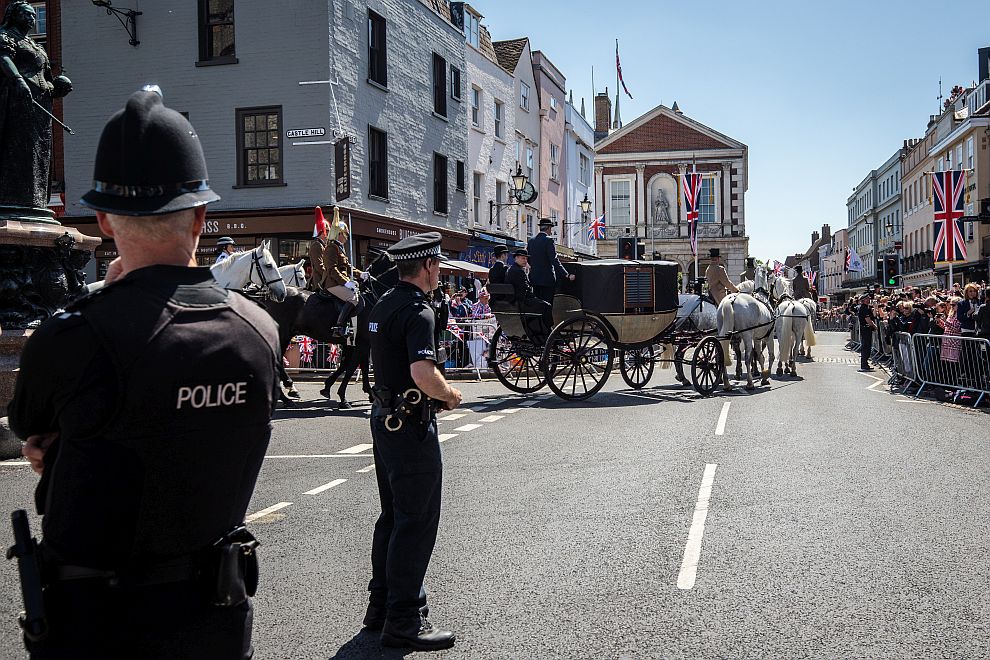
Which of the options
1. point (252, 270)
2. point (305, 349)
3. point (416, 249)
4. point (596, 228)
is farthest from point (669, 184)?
point (416, 249)

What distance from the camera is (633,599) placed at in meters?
4.93

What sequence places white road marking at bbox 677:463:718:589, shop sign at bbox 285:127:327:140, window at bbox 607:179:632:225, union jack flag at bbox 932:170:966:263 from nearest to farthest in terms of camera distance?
white road marking at bbox 677:463:718:589 < shop sign at bbox 285:127:327:140 < union jack flag at bbox 932:170:966:263 < window at bbox 607:179:632:225

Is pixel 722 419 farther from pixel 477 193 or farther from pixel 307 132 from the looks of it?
pixel 477 193

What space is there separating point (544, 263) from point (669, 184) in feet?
199

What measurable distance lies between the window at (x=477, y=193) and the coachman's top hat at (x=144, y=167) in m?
32.9

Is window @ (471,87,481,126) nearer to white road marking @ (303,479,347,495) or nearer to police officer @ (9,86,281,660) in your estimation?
white road marking @ (303,479,347,495)

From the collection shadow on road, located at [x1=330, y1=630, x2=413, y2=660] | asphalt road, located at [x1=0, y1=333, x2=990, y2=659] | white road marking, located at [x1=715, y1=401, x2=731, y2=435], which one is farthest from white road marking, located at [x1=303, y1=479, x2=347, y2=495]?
white road marking, located at [x1=715, y1=401, x2=731, y2=435]

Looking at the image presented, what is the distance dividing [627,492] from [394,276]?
2875mm

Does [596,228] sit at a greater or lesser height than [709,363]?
greater

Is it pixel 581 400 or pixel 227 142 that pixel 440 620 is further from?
pixel 227 142

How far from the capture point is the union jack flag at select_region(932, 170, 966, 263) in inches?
982

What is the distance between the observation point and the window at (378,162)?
2639 cm

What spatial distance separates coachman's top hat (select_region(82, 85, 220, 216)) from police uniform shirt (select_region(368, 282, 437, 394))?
2.12 metres

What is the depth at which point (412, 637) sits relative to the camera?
430 centimetres
